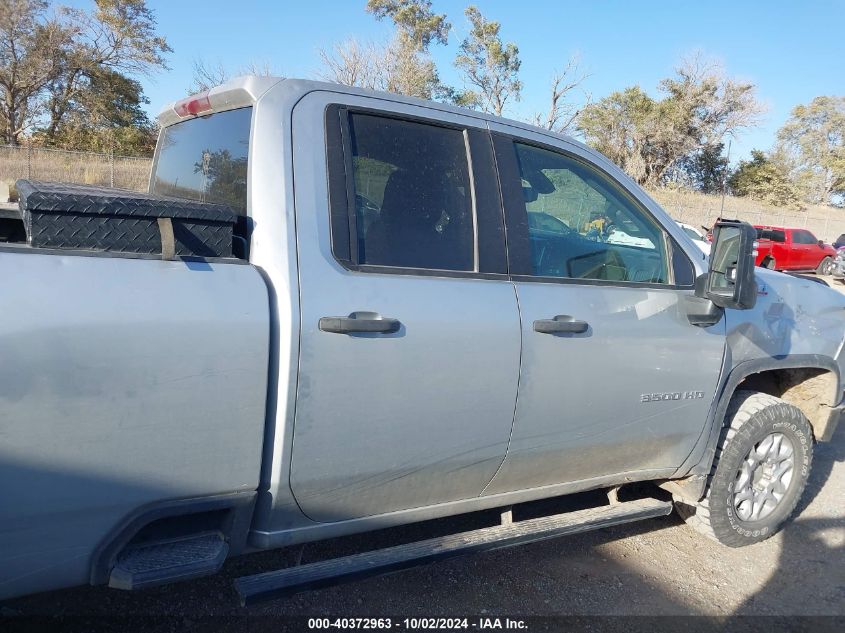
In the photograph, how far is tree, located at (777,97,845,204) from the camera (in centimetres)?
5050

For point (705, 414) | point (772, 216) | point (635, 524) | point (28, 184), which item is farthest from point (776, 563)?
point (772, 216)

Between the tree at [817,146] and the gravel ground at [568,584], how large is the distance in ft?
178

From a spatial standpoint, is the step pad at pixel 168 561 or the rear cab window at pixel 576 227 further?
the rear cab window at pixel 576 227

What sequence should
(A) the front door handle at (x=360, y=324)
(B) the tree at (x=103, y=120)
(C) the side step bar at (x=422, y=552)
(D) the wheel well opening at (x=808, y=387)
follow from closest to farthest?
(A) the front door handle at (x=360, y=324)
(C) the side step bar at (x=422, y=552)
(D) the wheel well opening at (x=808, y=387)
(B) the tree at (x=103, y=120)

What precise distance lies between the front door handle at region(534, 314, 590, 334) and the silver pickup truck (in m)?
0.01

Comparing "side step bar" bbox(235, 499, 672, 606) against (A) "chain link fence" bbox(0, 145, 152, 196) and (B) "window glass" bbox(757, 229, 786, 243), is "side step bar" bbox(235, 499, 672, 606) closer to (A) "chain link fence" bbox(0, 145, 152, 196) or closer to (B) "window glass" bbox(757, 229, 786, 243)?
(A) "chain link fence" bbox(0, 145, 152, 196)

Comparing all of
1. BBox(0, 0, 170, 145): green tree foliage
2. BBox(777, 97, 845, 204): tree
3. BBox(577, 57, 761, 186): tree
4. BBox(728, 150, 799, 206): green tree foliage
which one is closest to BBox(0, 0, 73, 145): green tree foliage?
BBox(0, 0, 170, 145): green tree foliage

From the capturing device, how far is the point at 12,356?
5.09ft

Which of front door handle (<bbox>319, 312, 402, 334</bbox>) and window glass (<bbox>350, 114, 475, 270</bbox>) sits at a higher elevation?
window glass (<bbox>350, 114, 475, 270</bbox>)

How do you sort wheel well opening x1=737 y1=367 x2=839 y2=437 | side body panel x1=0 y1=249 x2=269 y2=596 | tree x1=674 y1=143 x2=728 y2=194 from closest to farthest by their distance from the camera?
side body panel x1=0 y1=249 x2=269 y2=596
wheel well opening x1=737 y1=367 x2=839 y2=437
tree x1=674 y1=143 x2=728 y2=194

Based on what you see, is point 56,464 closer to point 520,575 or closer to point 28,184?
point 28,184

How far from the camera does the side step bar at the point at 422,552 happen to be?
7.16 feet

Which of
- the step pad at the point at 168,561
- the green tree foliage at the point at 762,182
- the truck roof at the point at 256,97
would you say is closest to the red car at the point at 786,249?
the truck roof at the point at 256,97

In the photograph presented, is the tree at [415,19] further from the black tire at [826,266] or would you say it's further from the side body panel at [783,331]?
the side body panel at [783,331]
